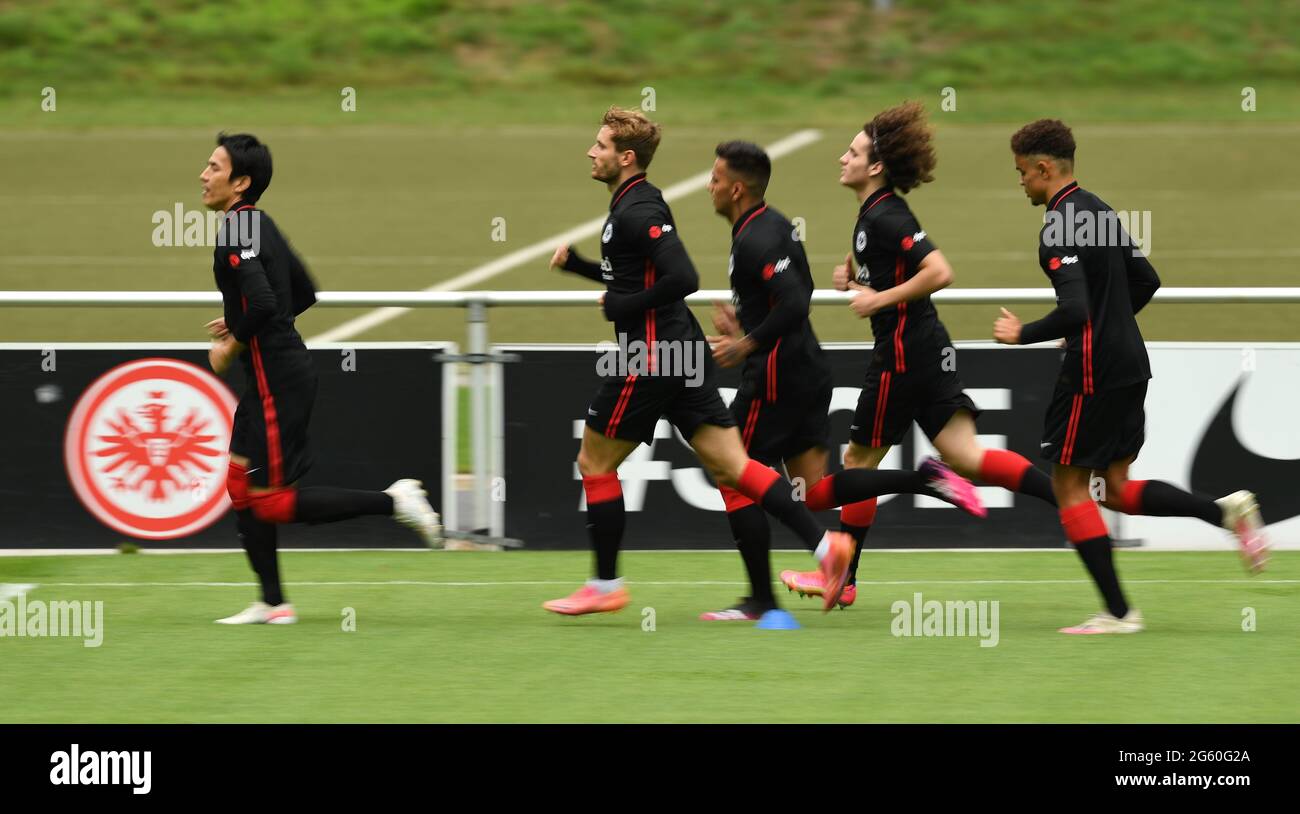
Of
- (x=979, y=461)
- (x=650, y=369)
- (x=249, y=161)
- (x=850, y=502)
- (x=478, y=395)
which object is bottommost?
(x=850, y=502)

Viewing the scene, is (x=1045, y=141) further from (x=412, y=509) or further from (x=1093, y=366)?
(x=412, y=509)

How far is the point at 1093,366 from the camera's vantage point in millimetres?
7348

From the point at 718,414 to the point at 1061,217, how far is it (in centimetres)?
150

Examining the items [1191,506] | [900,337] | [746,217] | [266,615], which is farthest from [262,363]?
[1191,506]

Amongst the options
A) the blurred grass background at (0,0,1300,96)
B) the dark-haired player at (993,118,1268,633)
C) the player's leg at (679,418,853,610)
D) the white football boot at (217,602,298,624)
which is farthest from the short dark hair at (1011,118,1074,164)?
the blurred grass background at (0,0,1300,96)

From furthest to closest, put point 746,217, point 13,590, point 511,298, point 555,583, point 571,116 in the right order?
point 571,116
point 511,298
point 555,583
point 13,590
point 746,217

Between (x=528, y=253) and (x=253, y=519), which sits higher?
(x=528, y=253)

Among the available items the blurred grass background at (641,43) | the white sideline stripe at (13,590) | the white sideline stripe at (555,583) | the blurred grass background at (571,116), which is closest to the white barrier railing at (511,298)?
the white sideline stripe at (555,583)

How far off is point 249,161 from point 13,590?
258 cm

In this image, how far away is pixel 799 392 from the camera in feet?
25.6

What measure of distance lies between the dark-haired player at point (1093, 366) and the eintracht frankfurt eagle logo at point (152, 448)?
14.5 ft

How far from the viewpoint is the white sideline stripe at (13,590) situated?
8.71 meters

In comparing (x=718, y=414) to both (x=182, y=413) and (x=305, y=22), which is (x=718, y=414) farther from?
(x=305, y=22)

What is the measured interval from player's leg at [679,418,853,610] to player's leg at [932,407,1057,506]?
1.95 feet
